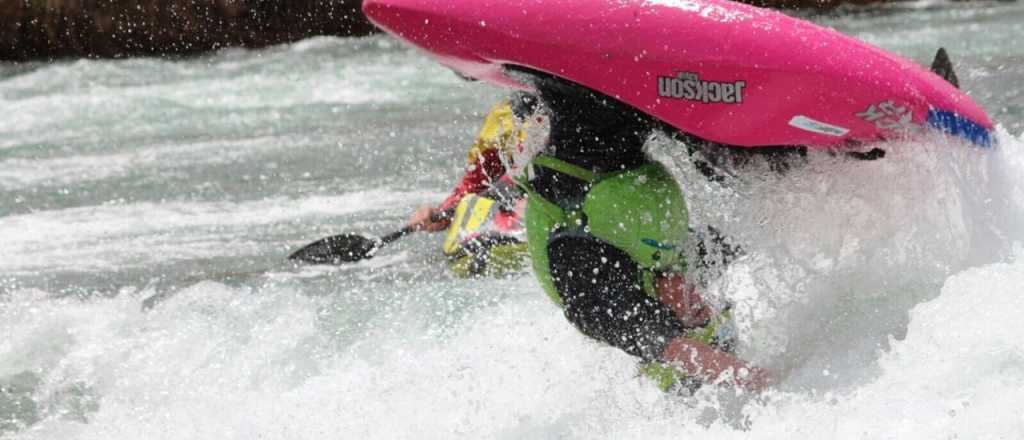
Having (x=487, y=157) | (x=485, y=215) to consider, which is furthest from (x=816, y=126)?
(x=485, y=215)

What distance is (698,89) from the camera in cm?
297

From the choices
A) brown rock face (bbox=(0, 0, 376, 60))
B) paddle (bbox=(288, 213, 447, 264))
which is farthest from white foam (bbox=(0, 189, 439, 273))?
brown rock face (bbox=(0, 0, 376, 60))

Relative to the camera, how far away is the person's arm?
2.97 metres

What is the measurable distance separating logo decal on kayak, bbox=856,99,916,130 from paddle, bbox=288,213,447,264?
255 cm

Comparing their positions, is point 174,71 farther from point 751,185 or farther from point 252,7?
point 751,185

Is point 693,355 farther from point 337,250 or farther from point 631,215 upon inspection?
point 337,250

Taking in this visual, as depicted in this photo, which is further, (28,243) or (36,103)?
(36,103)

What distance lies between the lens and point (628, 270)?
297cm

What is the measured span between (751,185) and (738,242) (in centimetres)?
13

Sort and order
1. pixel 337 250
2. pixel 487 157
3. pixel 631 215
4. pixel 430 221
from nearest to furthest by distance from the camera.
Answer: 1. pixel 631 215
2. pixel 487 157
3. pixel 337 250
4. pixel 430 221

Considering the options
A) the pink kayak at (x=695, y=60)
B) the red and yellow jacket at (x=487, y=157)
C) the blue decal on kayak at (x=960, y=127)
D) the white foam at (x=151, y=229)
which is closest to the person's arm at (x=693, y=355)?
the pink kayak at (x=695, y=60)

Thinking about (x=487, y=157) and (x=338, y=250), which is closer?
(x=487, y=157)

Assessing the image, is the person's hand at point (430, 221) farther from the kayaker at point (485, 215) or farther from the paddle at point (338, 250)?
the paddle at point (338, 250)

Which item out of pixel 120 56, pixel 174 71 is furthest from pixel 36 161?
pixel 120 56
